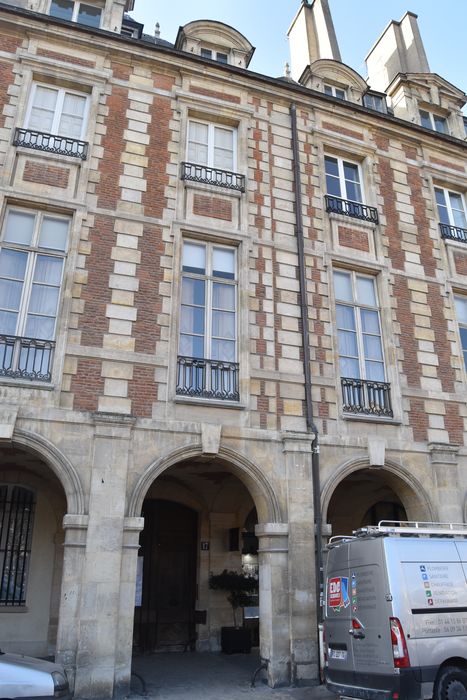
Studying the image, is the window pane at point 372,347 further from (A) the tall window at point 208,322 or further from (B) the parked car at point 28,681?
(B) the parked car at point 28,681

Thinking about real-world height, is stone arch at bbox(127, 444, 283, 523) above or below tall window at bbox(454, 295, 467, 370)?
below

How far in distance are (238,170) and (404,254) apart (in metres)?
4.20

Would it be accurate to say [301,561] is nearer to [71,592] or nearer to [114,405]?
[71,592]

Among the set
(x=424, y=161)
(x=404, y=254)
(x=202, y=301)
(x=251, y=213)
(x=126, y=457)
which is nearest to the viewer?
(x=126, y=457)

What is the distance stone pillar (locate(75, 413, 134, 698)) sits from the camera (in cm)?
761

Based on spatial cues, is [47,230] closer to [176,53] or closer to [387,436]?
[176,53]

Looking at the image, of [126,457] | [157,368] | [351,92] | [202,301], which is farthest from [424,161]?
[126,457]

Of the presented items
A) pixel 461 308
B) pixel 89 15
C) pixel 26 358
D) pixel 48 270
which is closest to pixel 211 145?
pixel 89 15

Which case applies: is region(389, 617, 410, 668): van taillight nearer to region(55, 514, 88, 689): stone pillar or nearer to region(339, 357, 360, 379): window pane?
region(55, 514, 88, 689): stone pillar

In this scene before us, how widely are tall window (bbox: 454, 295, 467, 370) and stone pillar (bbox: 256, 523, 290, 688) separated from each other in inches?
241

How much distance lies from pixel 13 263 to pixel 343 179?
25.2 feet

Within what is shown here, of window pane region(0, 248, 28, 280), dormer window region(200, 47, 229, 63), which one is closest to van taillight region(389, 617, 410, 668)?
window pane region(0, 248, 28, 280)

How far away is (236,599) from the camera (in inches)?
465

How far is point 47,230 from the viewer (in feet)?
33.0
